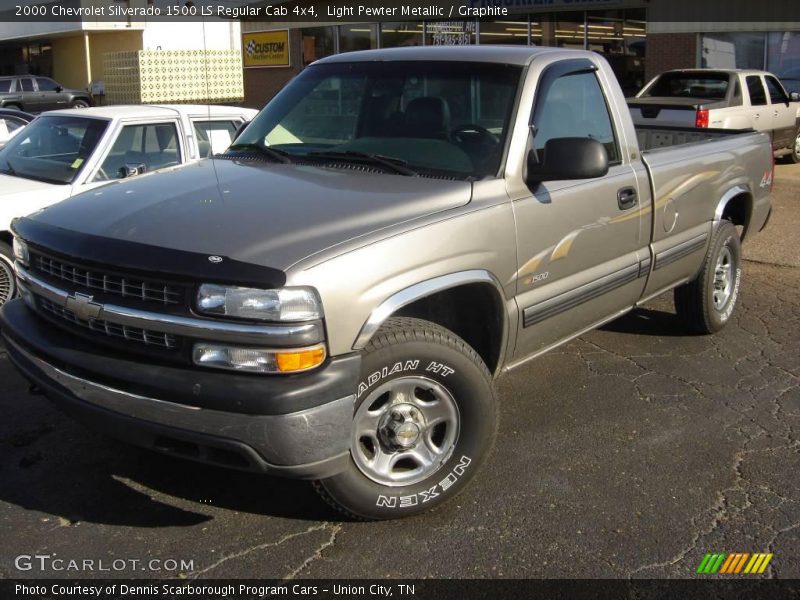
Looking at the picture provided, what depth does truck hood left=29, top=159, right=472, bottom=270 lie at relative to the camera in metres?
3.22

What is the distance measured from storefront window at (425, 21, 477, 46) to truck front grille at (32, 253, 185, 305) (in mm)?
21980

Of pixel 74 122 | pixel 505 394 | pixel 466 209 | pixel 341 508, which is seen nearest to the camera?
pixel 341 508

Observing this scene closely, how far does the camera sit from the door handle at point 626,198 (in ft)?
15.3

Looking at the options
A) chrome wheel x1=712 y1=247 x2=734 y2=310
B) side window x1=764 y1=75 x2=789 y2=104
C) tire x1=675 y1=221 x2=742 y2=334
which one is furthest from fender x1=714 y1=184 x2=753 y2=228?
side window x1=764 y1=75 x2=789 y2=104

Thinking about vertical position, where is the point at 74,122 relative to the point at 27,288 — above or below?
above

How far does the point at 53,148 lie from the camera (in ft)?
24.0

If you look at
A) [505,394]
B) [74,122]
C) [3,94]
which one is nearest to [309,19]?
[3,94]

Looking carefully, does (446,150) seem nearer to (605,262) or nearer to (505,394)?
(605,262)

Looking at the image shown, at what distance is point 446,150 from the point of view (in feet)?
13.8

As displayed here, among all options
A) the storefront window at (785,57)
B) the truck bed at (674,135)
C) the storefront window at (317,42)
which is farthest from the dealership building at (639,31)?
the truck bed at (674,135)

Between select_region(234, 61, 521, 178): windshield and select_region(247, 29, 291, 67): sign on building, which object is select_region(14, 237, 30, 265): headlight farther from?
select_region(247, 29, 291, 67): sign on building

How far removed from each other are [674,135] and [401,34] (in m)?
20.5

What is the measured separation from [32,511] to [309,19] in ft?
87.2

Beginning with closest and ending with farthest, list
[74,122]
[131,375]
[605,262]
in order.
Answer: [131,375]
[605,262]
[74,122]
